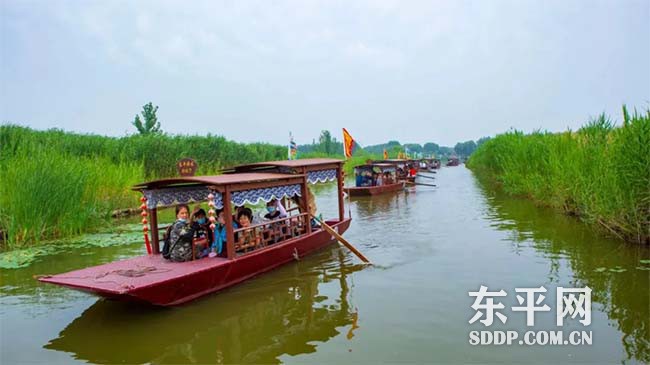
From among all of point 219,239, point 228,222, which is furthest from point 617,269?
point 219,239

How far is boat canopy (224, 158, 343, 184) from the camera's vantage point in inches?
342

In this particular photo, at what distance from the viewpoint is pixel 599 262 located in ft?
25.5

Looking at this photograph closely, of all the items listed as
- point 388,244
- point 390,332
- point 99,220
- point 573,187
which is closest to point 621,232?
point 573,187

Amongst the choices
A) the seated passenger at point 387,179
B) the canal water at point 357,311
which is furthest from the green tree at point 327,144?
the canal water at point 357,311

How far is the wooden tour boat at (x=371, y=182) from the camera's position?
19.5m

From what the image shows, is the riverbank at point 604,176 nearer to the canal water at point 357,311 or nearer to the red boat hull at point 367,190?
the canal water at point 357,311

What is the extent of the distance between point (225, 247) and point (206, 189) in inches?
40.6

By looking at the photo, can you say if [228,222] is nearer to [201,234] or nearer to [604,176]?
[201,234]

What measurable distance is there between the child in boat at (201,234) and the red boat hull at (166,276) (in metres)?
0.22

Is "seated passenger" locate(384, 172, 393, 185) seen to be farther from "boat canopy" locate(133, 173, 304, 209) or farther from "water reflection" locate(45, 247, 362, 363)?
"water reflection" locate(45, 247, 362, 363)

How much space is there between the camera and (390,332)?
5.33m

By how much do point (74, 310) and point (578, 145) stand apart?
34.9ft

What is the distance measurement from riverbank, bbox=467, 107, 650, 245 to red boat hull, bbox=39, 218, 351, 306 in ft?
18.6

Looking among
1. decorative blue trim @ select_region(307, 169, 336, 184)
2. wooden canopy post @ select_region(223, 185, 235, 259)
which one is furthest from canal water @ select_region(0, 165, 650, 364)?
decorative blue trim @ select_region(307, 169, 336, 184)
